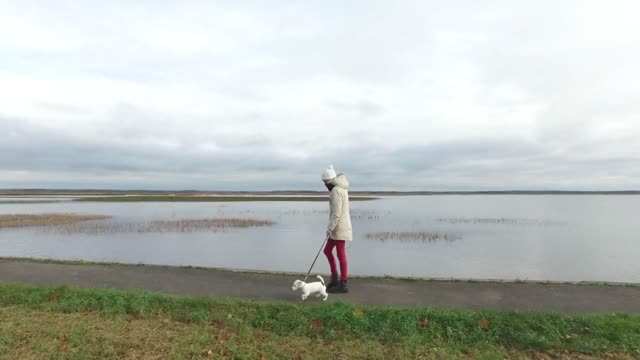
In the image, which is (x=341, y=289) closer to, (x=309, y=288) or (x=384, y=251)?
(x=309, y=288)

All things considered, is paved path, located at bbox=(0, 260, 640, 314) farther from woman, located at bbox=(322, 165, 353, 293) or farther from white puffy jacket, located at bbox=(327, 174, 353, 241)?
white puffy jacket, located at bbox=(327, 174, 353, 241)

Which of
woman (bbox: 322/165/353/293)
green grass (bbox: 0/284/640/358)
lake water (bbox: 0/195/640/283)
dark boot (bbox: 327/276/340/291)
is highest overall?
woman (bbox: 322/165/353/293)

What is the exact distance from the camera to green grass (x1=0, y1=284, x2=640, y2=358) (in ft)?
17.1

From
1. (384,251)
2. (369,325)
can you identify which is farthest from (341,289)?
(384,251)

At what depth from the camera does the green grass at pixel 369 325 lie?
17.1 ft

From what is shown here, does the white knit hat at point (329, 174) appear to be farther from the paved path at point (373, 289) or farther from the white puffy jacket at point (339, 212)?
the paved path at point (373, 289)

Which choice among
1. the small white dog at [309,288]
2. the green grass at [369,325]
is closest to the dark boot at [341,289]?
the small white dog at [309,288]

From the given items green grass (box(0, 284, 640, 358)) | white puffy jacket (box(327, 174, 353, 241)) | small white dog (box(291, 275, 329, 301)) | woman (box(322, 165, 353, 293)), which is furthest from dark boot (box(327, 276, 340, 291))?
green grass (box(0, 284, 640, 358))

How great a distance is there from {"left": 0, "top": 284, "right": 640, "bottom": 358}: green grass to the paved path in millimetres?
874

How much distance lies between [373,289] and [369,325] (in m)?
2.11

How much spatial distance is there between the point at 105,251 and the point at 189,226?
11073 mm

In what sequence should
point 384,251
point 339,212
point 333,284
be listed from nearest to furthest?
point 339,212 < point 333,284 < point 384,251

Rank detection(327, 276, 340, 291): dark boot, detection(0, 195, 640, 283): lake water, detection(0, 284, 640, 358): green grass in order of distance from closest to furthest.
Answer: detection(0, 284, 640, 358): green grass, detection(327, 276, 340, 291): dark boot, detection(0, 195, 640, 283): lake water

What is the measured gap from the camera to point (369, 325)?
5.65 m
